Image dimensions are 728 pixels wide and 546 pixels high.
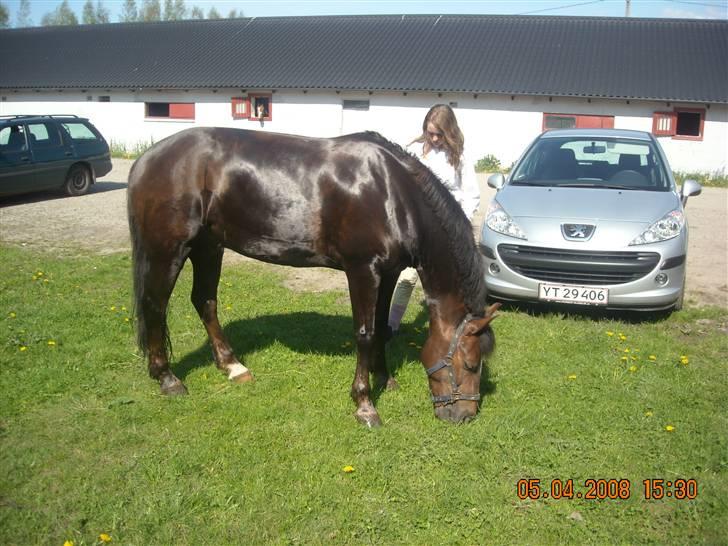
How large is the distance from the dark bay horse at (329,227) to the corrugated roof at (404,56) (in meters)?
19.9

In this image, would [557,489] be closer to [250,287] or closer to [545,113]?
[250,287]

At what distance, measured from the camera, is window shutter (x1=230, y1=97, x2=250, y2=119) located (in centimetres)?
2626

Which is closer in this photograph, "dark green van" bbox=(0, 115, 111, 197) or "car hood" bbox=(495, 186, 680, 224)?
"car hood" bbox=(495, 186, 680, 224)

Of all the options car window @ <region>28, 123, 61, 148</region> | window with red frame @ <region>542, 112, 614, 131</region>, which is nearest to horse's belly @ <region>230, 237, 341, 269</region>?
car window @ <region>28, 123, 61, 148</region>

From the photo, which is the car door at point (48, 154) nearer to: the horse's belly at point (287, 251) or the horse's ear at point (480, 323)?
the horse's belly at point (287, 251)

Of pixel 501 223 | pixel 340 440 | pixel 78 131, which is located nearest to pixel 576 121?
pixel 78 131

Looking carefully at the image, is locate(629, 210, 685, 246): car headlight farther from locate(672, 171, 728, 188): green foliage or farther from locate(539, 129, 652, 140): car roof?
locate(672, 171, 728, 188): green foliage

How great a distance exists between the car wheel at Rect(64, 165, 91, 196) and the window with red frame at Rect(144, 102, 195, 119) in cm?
1296

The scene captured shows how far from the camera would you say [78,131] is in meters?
14.9

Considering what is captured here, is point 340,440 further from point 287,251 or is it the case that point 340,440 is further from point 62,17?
point 62,17

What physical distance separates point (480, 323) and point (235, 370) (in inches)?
78.3

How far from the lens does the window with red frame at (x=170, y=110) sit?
2708 centimetres

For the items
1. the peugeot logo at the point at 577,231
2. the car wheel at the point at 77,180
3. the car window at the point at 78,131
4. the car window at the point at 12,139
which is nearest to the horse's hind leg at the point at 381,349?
the peugeot logo at the point at 577,231

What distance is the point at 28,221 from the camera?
1133 centimetres
